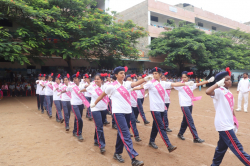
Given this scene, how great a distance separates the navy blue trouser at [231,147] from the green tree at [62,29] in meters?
11.7

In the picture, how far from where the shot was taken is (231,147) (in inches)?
113

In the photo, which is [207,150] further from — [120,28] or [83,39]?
[120,28]

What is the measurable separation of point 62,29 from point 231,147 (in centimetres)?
1288

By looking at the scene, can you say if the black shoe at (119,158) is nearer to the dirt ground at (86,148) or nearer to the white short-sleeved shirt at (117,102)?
the dirt ground at (86,148)

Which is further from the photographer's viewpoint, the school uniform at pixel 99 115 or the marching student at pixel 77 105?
the marching student at pixel 77 105

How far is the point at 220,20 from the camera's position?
33312mm

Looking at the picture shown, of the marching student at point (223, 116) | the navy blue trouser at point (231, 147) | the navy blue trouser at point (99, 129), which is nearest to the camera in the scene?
the navy blue trouser at point (231, 147)

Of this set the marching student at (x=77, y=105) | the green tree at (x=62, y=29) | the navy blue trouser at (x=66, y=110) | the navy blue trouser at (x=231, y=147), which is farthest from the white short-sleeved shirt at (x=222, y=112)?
the green tree at (x=62, y=29)

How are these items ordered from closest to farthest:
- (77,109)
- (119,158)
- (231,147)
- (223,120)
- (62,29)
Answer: (231,147) < (223,120) < (119,158) < (77,109) < (62,29)

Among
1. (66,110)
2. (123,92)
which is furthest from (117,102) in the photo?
(66,110)

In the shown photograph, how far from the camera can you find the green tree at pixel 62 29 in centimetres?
1201

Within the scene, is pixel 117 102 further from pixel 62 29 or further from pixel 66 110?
pixel 62 29

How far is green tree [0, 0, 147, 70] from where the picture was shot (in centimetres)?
1201

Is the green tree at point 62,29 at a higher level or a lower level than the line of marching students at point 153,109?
higher
